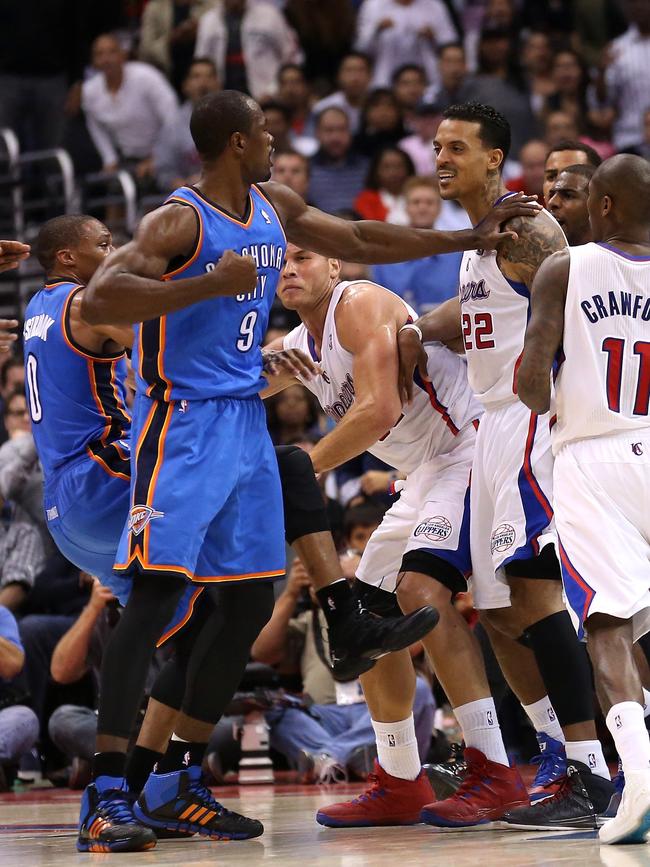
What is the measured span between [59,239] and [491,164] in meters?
1.84

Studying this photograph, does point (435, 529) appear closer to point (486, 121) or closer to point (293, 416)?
point (486, 121)

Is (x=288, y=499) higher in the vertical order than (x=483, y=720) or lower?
higher

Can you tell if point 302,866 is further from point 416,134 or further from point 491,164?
point 416,134

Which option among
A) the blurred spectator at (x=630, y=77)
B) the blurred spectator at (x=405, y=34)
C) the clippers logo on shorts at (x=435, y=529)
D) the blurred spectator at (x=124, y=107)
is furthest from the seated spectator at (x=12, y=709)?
the blurred spectator at (x=405, y=34)

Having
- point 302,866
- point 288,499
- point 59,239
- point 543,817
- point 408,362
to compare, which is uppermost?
point 59,239

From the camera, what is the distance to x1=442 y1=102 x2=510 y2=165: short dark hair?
564 centimetres

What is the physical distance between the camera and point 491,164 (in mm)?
5652

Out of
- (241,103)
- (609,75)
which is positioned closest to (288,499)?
(241,103)

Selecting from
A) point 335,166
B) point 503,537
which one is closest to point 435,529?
point 503,537

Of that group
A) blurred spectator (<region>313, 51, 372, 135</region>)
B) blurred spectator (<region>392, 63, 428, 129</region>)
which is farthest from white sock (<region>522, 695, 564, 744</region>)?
blurred spectator (<region>313, 51, 372, 135</region>)

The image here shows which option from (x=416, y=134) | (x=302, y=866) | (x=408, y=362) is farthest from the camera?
(x=416, y=134)

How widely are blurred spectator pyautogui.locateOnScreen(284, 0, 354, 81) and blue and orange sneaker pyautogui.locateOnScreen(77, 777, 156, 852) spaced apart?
455 inches

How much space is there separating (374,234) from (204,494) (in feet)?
4.78

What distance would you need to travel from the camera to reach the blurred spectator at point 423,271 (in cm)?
1065
